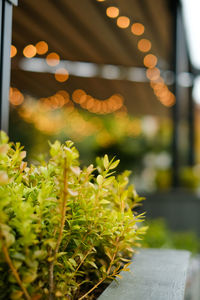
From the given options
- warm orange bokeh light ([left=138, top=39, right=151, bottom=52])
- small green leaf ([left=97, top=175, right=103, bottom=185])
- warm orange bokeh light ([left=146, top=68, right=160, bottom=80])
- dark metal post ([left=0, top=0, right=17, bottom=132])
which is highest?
warm orange bokeh light ([left=138, top=39, right=151, bottom=52])

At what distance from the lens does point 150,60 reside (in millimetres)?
5781

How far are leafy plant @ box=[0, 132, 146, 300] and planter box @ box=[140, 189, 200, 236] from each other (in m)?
3.93

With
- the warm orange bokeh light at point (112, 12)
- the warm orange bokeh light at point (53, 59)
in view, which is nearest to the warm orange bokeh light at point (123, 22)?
the warm orange bokeh light at point (112, 12)

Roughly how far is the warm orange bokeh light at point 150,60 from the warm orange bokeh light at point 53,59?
1704 millimetres

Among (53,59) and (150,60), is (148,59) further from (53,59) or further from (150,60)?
(53,59)

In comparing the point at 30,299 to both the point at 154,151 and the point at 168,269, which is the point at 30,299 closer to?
the point at 168,269

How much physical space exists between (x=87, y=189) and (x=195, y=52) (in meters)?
6.29

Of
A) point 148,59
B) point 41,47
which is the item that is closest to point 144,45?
point 148,59

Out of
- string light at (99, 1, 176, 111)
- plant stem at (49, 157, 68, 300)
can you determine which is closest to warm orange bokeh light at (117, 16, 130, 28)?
string light at (99, 1, 176, 111)

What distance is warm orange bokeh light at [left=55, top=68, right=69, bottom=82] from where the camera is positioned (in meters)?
5.05

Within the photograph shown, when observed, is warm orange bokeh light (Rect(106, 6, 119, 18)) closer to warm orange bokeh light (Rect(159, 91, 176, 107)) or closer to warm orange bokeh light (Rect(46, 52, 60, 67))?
warm orange bokeh light (Rect(46, 52, 60, 67))

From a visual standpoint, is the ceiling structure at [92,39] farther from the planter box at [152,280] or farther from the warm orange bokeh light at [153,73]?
the planter box at [152,280]

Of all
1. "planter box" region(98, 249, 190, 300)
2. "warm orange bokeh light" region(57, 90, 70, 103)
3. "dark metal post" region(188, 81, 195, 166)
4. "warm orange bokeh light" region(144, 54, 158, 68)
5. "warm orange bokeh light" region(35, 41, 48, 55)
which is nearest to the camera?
"planter box" region(98, 249, 190, 300)

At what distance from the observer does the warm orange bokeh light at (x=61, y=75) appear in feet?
16.6
